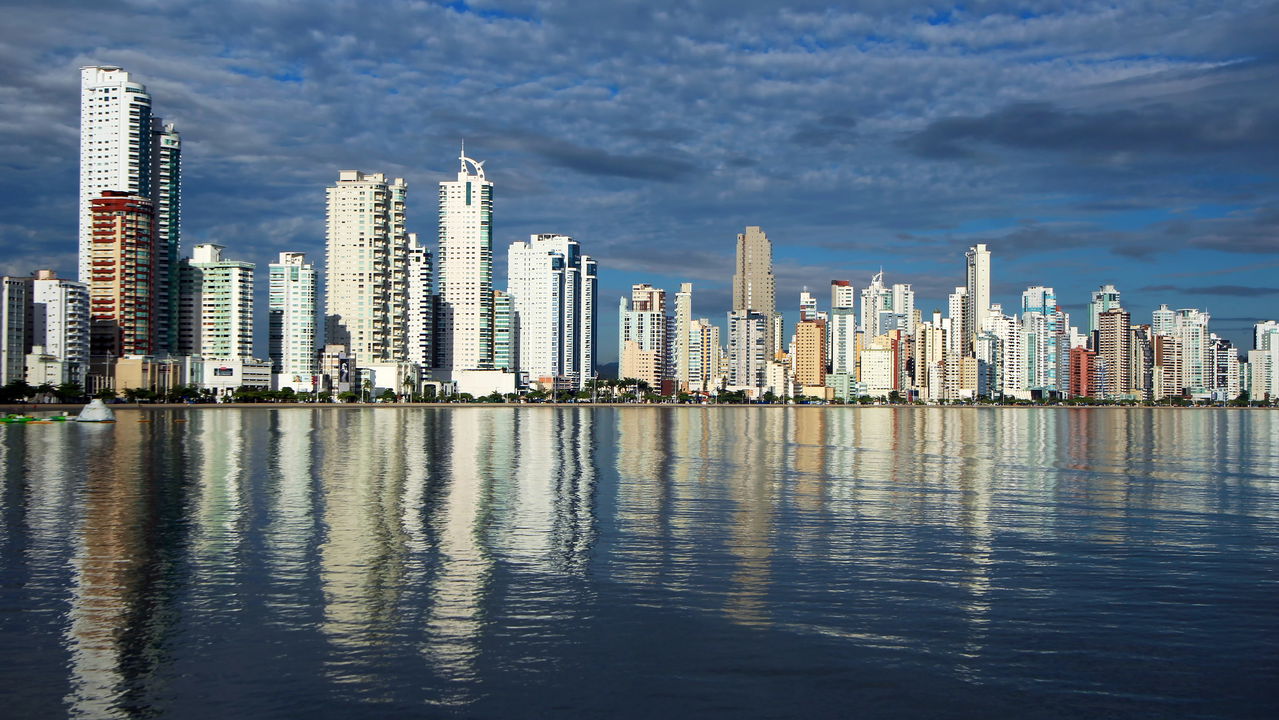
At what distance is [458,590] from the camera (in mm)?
27375

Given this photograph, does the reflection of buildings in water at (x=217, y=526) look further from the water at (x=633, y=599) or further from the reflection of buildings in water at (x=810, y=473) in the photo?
the reflection of buildings in water at (x=810, y=473)

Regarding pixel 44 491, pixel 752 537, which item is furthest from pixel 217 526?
pixel 752 537

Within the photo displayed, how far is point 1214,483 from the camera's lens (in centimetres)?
5819

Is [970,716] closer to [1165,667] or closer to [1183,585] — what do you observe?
[1165,667]

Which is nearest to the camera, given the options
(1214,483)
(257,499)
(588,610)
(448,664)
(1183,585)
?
(448,664)

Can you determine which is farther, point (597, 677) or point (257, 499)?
point (257, 499)

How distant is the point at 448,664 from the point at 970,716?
32.6ft

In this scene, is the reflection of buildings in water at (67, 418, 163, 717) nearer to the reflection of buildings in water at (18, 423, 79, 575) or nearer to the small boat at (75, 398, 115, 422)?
the reflection of buildings in water at (18, 423, 79, 575)

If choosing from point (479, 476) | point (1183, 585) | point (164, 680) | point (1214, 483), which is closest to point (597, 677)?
point (164, 680)

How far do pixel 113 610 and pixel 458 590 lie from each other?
26.9ft

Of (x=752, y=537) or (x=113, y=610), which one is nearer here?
(x=113, y=610)

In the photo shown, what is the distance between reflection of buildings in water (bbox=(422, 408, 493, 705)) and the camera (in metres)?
20.8

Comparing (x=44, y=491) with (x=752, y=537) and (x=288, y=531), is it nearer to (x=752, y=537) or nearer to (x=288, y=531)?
(x=288, y=531)

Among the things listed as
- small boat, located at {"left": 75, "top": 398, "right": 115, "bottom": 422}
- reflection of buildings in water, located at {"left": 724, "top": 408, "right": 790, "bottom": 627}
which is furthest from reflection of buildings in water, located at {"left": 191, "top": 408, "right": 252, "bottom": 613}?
small boat, located at {"left": 75, "top": 398, "right": 115, "bottom": 422}
